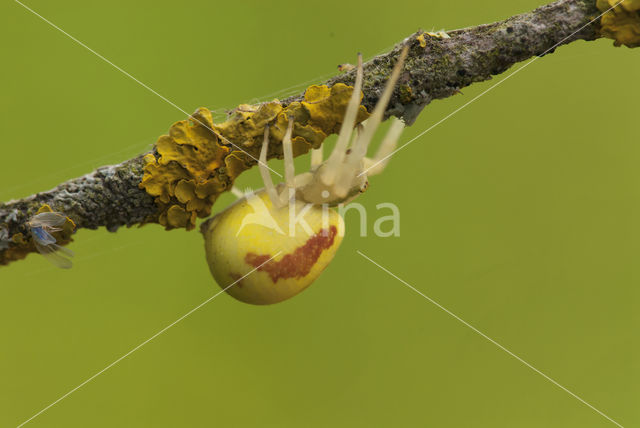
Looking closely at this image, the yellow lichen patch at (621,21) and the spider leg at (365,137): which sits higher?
the yellow lichen patch at (621,21)

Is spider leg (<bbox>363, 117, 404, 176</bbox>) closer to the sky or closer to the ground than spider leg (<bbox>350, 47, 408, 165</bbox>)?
closer to the sky

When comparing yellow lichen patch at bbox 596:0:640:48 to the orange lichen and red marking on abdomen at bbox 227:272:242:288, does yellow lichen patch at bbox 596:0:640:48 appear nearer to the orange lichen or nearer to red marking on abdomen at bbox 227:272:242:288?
the orange lichen

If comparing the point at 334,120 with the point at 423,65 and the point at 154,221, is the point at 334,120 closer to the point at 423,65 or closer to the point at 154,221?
the point at 423,65

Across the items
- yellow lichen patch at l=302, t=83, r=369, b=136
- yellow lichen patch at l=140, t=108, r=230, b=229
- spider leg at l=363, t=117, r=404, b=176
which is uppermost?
spider leg at l=363, t=117, r=404, b=176

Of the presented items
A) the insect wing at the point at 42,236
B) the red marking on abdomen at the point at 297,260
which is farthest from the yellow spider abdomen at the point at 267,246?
the insect wing at the point at 42,236

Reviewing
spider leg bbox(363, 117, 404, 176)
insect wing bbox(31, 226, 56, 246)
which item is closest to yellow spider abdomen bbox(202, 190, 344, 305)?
spider leg bbox(363, 117, 404, 176)

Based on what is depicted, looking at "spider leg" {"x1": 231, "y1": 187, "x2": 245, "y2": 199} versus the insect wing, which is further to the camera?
"spider leg" {"x1": 231, "y1": 187, "x2": 245, "y2": 199}

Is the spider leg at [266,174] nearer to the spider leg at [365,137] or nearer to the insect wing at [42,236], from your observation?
the spider leg at [365,137]

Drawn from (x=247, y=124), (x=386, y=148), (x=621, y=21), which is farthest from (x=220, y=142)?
(x=621, y=21)
